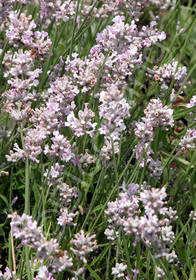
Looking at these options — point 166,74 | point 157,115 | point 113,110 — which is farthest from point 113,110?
point 166,74

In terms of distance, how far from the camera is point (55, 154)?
149 cm

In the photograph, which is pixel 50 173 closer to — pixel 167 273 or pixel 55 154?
Result: pixel 55 154

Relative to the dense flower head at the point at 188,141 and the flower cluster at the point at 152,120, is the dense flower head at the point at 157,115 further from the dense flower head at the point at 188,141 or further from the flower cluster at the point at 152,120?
the dense flower head at the point at 188,141

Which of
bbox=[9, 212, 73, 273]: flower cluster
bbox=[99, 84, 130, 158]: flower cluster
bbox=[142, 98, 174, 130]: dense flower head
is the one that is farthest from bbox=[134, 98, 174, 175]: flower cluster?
bbox=[9, 212, 73, 273]: flower cluster

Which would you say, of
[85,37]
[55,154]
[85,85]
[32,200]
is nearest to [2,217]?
[32,200]

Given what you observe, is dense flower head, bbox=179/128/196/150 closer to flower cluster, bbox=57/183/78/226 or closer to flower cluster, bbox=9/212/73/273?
flower cluster, bbox=57/183/78/226

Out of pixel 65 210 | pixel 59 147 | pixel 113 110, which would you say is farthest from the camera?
pixel 65 210

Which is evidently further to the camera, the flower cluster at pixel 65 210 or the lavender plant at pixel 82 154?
the flower cluster at pixel 65 210

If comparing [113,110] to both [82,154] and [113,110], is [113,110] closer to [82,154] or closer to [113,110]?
[113,110]

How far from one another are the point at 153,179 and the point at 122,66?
0.66 metres

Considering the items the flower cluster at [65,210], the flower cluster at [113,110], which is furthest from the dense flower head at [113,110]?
the flower cluster at [65,210]

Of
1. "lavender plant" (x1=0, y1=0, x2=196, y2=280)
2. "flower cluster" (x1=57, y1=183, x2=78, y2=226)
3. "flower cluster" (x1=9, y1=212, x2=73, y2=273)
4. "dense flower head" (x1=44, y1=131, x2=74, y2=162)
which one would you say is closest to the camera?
"flower cluster" (x1=9, y1=212, x2=73, y2=273)

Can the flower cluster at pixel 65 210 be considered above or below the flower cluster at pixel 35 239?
below

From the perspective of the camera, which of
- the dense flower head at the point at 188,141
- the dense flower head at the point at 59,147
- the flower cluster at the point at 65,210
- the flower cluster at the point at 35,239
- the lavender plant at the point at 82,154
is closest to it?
the flower cluster at the point at 35,239
